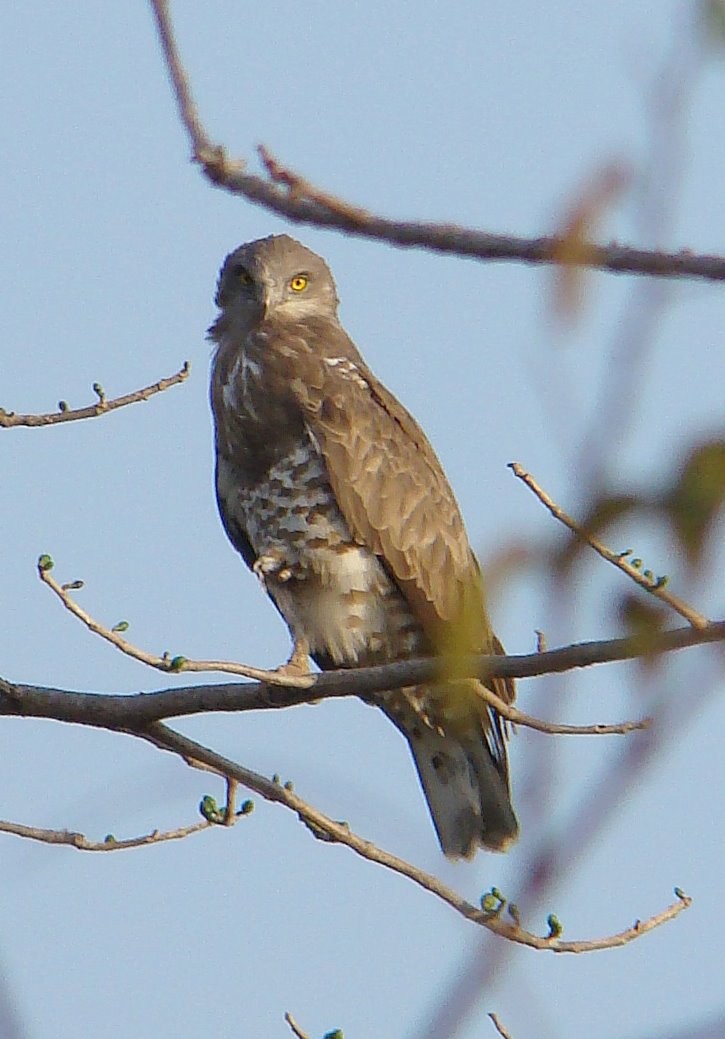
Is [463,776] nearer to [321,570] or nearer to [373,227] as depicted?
[321,570]

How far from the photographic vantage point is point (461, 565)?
6863mm

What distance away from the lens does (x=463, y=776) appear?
22.3 ft

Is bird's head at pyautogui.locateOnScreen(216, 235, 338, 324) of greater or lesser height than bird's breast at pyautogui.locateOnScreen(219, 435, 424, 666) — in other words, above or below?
above

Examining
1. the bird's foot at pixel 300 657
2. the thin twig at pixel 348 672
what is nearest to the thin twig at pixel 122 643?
the thin twig at pixel 348 672

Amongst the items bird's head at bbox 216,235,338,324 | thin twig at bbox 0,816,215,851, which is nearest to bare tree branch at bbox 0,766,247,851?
thin twig at bbox 0,816,215,851

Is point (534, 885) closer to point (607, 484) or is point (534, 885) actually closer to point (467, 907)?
point (607, 484)

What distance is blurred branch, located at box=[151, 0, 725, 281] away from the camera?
152 centimetres

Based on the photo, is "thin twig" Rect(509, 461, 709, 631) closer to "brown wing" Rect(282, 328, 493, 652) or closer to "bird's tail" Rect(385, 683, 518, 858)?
"brown wing" Rect(282, 328, 493, 652)

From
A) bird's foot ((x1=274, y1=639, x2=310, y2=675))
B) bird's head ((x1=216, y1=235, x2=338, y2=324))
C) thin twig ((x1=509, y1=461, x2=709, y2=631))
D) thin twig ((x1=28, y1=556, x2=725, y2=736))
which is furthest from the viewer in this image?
bird's head ((x1=216, y1=235, x2=338, y2=324))

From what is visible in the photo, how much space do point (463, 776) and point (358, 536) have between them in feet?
3.59

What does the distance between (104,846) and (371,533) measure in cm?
227

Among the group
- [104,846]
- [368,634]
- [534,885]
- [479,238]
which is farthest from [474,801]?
[534,885]

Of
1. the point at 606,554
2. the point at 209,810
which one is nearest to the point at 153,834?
the point at 209,810

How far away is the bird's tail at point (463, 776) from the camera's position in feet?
22.1
